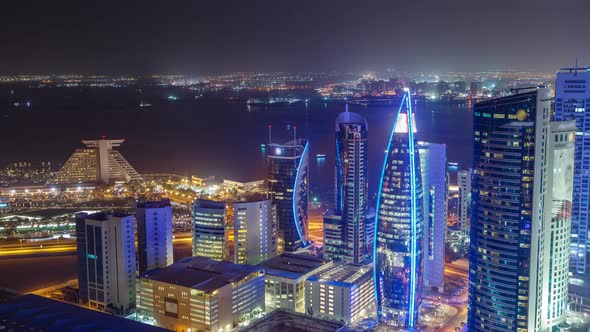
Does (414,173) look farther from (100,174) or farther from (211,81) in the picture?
(211,81)

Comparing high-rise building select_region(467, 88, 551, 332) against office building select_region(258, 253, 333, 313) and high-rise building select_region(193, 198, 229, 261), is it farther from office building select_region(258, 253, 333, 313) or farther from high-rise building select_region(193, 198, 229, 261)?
high-rise building select_region(193, 198, 229, 261)

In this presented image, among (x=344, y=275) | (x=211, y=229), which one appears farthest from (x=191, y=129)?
(x=344, y=275)

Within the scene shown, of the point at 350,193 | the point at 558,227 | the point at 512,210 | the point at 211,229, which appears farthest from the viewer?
the point at 350,193

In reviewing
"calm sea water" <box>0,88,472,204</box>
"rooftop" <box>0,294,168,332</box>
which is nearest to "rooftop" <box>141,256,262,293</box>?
"rooftop" <box>0,294,168,332</box>

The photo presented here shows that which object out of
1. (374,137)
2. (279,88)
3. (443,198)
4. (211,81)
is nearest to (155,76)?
(211,81)

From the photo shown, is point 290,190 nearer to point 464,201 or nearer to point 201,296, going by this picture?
point 464,201
